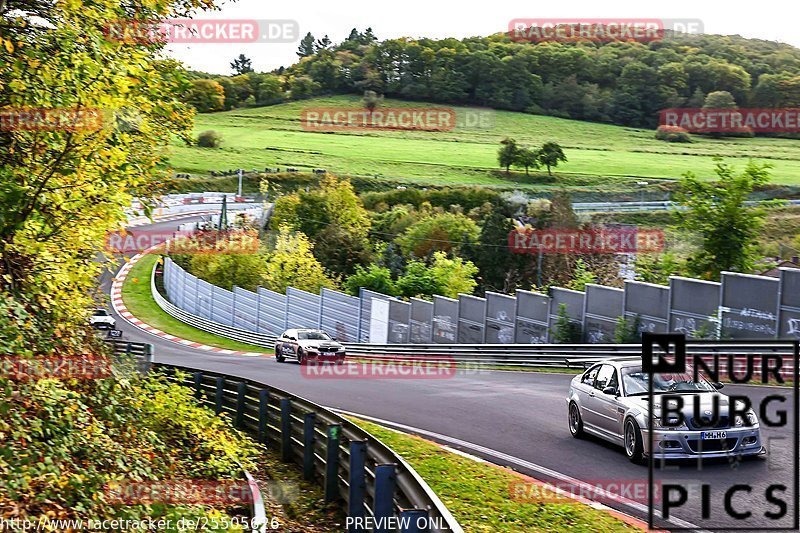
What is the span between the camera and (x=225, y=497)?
13.2 m

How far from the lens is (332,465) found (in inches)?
503

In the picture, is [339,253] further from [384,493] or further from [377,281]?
[384,493]

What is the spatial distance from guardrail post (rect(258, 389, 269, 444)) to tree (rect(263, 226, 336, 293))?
48.8 meters

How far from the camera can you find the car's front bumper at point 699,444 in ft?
39.8

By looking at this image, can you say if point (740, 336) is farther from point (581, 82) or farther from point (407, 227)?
point (581, 82)

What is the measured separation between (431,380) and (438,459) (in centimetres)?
1335

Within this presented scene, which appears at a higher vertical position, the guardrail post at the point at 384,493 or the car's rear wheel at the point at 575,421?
the guardrail post at the point at 384,493

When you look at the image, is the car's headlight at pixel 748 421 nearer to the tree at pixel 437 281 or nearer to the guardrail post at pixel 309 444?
the guardrail post at pixel 309 444

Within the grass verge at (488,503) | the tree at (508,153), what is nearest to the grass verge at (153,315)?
the grass verge at (488,503)

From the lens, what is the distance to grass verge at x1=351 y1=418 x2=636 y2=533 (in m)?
10.8

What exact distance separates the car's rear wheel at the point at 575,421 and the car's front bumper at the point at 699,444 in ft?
11.2

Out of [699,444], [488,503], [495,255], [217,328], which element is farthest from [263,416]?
[495,255]

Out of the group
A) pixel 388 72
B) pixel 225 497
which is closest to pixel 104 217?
pixel 225 497

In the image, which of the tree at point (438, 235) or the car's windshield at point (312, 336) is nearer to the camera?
the car's windshield at point (312, 336)
